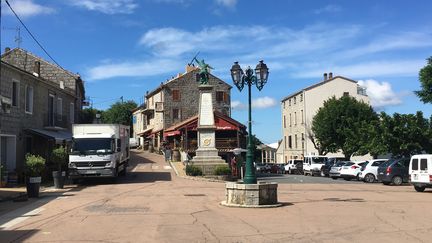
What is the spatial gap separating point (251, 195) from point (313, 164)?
107 feet

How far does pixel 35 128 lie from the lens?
30.4 metres

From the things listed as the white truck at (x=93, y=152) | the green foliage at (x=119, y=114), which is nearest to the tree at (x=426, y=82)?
the white truck at (x=93, y=152)

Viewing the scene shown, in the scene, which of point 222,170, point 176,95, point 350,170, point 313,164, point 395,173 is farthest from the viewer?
point 176,95

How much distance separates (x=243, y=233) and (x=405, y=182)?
21.7 metres

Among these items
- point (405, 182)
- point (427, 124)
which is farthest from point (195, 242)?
point (427, 124)

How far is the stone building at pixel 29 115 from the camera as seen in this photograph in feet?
85.4

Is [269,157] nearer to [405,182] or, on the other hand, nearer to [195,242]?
[405,182]

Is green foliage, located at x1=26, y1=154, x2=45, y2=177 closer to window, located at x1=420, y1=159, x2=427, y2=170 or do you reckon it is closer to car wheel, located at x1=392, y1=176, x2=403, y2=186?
window, located at x1=420, y1=159, x2=427, y2=170

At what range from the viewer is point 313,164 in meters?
46.9

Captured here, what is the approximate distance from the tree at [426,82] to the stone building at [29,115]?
25572mm

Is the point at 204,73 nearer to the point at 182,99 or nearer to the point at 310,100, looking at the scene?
the point at 182,99

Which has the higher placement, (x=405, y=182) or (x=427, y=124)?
(x=427, y=124)

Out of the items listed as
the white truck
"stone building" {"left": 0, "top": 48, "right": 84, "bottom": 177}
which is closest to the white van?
the white truck

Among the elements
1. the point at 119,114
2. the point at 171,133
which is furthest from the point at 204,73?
the point at 119,114
